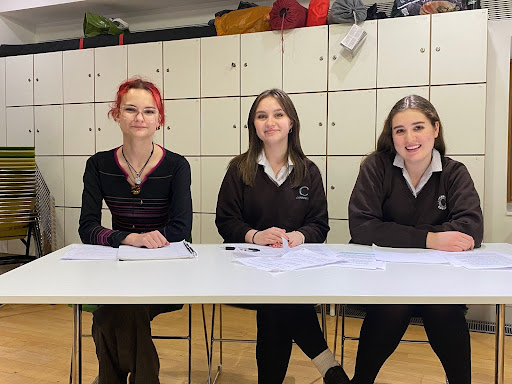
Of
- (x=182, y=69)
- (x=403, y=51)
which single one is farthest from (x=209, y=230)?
(x=403, y=51)

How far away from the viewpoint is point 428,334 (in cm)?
158

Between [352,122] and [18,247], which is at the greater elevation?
[352,122]

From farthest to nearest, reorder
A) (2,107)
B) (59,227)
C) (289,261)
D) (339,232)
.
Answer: (2,107), (59,227), (339,232), (289,261)

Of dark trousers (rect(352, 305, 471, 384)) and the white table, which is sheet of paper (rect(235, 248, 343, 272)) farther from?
dark trousers (rect(352, 305, 471, 384))

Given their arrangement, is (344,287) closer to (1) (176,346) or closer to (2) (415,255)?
(2) (415,255)

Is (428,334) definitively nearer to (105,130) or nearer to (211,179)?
(211,179)

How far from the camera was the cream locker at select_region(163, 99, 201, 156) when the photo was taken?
3.60 metres

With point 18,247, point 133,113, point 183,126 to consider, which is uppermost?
point 183,126

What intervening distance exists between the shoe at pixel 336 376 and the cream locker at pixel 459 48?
2.09 meters

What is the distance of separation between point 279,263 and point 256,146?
0.85m

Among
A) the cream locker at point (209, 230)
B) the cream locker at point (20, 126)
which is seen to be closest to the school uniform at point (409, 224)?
the cream locker at point (209, 230)

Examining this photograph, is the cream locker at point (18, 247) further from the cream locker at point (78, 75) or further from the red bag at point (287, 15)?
the red bag at point (287, 15)

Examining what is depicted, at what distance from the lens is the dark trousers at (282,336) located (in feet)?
5.42

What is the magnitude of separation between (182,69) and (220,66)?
1.04 ft
